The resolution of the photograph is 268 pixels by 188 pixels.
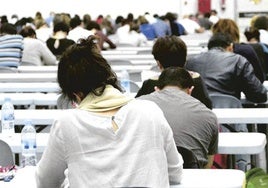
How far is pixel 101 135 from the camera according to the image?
9.14 feet

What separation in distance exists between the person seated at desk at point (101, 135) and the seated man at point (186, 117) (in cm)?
88

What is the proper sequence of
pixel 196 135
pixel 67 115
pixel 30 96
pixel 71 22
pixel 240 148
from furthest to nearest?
pixel 71 22, pixel 30 96, pixel 240 148, pixel 196 135, pixel 67 115

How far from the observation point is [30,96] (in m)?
6.39

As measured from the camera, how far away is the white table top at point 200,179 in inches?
123

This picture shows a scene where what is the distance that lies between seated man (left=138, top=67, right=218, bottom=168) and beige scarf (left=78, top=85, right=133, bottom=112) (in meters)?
0.93

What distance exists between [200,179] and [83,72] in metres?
0.80

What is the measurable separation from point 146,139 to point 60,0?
767 inches

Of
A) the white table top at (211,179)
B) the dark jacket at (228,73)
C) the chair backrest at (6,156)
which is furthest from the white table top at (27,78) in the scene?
the white table top at (211,179)

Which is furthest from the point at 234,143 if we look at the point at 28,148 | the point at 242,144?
the point at 28,148

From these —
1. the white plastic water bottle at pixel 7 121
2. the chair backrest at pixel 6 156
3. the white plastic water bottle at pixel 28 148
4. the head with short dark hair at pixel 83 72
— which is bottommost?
the white plastic water bottle at pixel 7 121

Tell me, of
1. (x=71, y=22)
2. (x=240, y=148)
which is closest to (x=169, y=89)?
(x=240, y=148)

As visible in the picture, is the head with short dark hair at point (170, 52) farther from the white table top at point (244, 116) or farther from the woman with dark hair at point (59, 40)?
the woman with dark hair at point (59, 40)

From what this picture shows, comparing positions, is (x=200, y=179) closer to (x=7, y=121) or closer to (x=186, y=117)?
(x=186, y=117)

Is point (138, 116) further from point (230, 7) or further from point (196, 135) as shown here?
point (230, 7)
